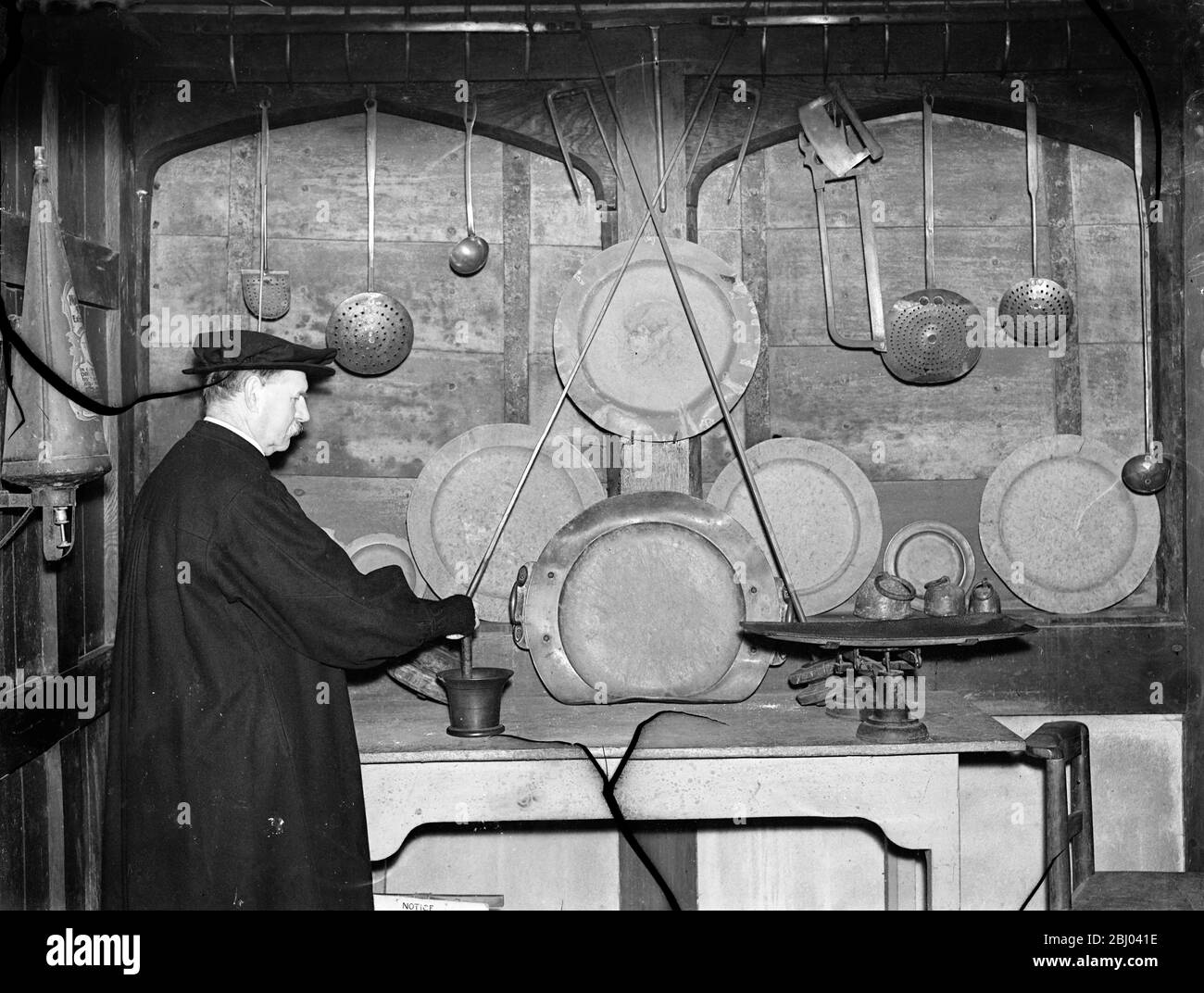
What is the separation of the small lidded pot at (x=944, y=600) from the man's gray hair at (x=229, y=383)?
1.56 meters

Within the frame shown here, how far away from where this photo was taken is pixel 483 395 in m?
3.19

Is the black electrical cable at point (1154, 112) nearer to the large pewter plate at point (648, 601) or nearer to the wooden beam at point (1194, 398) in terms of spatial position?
the wooden beam at point (1194, 398)

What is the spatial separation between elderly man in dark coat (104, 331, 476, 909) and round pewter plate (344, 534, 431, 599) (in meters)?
0.67

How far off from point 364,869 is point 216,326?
1406mm

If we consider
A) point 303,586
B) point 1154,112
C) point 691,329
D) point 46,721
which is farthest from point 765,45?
point 46,721

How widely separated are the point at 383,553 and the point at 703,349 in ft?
3.14

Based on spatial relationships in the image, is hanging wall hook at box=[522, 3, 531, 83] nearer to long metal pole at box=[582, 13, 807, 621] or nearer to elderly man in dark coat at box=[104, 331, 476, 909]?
long metal pole at box=[582, 13, 807, 621]

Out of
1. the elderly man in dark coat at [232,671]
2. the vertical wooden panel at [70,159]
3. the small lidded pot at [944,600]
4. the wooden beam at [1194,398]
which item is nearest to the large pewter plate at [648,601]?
the small lidded pot at [944,600]

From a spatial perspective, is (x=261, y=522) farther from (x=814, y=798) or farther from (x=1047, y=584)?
(x=1047, y=584)

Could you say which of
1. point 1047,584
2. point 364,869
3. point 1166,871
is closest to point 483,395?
point 364,869

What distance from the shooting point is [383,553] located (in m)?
3.15

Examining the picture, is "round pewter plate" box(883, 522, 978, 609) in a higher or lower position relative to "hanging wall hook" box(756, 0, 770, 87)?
lower

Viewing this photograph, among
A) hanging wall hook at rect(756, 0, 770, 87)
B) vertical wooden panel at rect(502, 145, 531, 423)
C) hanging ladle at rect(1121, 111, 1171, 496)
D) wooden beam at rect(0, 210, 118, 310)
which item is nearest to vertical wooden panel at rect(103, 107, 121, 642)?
wooden beam at rect(0, 210, 118, 310)

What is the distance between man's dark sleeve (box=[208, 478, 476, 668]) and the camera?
2.34 meters
